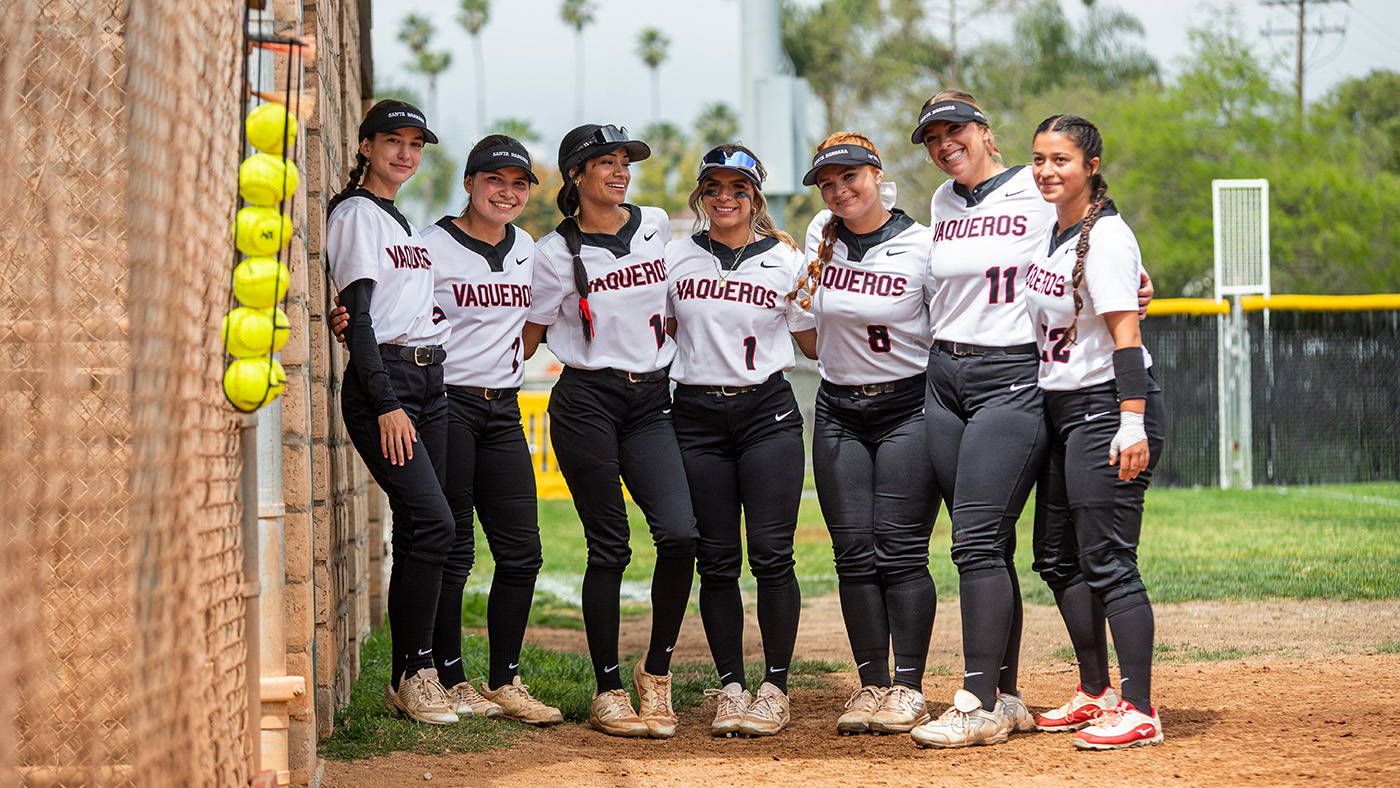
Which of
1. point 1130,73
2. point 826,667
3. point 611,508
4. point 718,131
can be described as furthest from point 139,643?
point 718,131

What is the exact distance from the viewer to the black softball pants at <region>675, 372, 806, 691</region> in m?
4.78

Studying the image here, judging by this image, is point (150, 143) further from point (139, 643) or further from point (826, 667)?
point (826, 667)

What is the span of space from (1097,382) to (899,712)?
1426mm

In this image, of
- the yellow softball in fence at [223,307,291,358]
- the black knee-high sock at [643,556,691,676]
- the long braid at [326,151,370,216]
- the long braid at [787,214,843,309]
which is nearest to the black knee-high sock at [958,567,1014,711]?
the black knee-high sock at [643,556,691,676]

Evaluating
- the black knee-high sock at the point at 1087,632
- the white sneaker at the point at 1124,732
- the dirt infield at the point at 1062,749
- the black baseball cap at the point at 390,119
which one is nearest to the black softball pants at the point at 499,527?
the dirt infield at the point at 1062,749

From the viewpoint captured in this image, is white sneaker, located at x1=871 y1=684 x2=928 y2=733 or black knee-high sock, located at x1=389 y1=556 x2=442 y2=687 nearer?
white sneaker, located at x1=871 y1=684 x2=928 y2=733

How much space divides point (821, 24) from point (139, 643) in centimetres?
4289

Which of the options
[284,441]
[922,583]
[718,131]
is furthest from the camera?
[718,131]

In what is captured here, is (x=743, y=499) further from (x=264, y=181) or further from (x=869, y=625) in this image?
(x=264, y=181)

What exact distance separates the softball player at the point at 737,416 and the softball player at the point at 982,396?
0.63 meters

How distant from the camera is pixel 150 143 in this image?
2586 millimetres

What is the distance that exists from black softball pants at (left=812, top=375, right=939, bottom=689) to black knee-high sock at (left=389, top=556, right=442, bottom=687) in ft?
5.15

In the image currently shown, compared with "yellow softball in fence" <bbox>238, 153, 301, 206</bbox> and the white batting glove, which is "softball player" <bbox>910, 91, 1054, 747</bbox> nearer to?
the white batting glove

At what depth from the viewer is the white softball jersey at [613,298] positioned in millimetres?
4832
